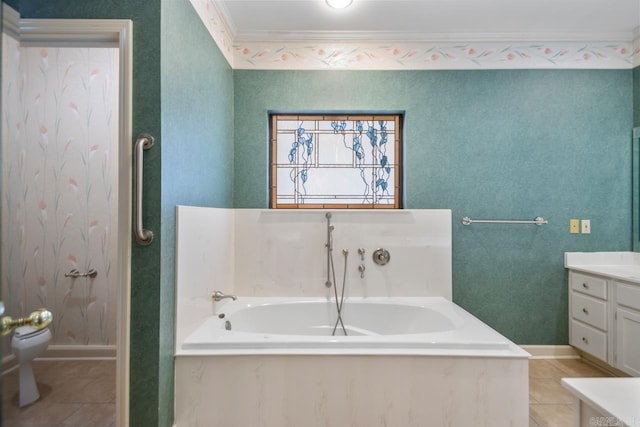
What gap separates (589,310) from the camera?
2365 millimetres

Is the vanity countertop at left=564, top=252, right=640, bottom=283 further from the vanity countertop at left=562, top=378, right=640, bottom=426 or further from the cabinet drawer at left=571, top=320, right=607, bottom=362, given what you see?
the vanity countertop at left=562, top=378, right=640, bottom=426

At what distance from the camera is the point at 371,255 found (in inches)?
98.7

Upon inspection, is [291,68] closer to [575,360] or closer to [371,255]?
[371,255]

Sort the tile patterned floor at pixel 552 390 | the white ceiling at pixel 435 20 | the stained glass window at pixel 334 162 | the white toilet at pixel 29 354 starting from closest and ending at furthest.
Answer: the white toilet at pixel 29 354 → the tile patterned floor at pixel 552 390 → the white ceiling at pixel 435 20 → the stained glass window at pixel 334 162

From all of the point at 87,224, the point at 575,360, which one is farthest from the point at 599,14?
the point at 87,224

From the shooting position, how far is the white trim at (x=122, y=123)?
1380 millimetres

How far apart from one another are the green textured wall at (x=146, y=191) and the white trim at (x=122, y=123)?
2 cm

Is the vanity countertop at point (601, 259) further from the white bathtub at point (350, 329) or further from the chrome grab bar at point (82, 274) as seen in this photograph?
the chrome grab bar at point (82, 274)

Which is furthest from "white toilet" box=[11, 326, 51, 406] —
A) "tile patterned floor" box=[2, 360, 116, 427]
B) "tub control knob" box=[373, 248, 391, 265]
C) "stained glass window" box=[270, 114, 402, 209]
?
"tub control knob" box=[373, 248, 391, 265]

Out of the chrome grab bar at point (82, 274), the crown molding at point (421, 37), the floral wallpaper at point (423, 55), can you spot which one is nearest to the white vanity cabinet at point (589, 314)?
the floral wallpaper at point (423, 55)

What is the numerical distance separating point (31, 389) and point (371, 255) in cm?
234

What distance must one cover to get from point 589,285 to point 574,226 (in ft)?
1.57

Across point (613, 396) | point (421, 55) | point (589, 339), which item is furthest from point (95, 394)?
point (589, 339)

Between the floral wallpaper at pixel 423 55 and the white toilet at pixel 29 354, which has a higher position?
the floral wallpaper at pixel 423 55
